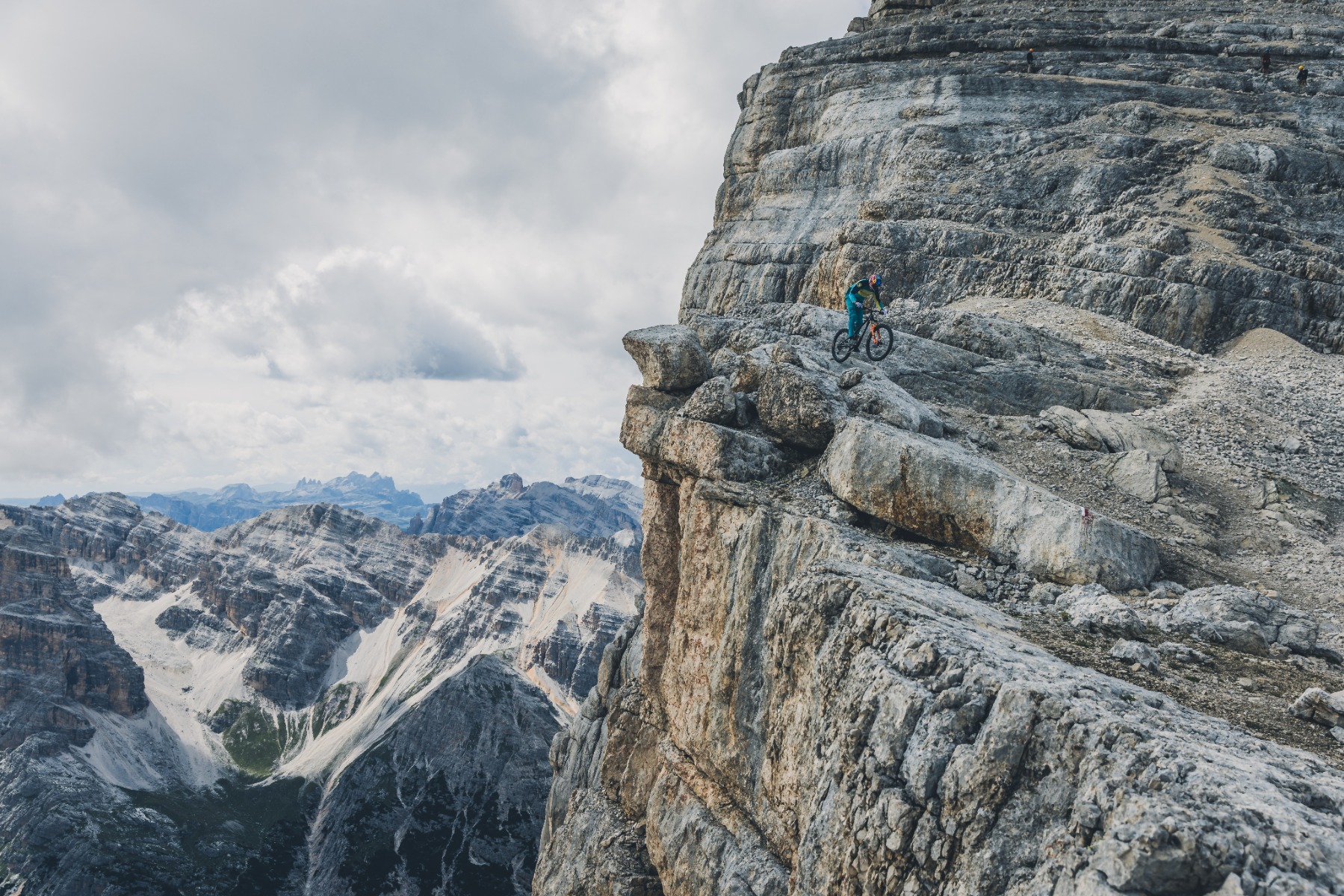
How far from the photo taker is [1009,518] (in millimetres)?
20531

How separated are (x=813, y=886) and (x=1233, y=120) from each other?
2849 inches

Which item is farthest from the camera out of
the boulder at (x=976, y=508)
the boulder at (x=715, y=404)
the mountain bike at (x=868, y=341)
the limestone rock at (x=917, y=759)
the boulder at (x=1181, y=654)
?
the mountain bike at (x=868, y=341)

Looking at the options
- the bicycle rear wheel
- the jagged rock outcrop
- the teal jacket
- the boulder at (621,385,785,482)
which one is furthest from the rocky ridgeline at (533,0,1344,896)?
the teal jacket

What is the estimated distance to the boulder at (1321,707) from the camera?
12.4 m

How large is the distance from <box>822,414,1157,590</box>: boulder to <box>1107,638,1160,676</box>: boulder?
3.65m

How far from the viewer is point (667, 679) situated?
29359 millimetres

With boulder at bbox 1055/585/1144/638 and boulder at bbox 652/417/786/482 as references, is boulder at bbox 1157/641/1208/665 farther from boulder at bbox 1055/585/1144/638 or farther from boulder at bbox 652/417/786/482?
boulder at bbox 652/417/786/482

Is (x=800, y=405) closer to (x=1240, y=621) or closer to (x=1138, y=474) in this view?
(x=1138, y=474)

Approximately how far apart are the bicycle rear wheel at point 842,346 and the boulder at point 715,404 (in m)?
5.43

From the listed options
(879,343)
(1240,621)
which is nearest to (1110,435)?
(879,343)

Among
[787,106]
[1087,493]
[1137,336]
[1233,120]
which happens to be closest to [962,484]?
[1087,493]

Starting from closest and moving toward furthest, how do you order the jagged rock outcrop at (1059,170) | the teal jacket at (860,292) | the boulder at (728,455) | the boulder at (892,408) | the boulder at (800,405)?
the boulder at (892,408) < the boulder at (800,405) < the boulder at (728,455) < the teal jacket at (860,292) < the jagged rock outcrop at (1059,170)

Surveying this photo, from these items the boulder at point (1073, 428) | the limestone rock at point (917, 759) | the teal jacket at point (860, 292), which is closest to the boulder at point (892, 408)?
the teal jacket at point (860, 292)

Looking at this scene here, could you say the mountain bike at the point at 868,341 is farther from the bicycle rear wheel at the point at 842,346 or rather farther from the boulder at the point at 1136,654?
the boulder at the point at 1136,654
